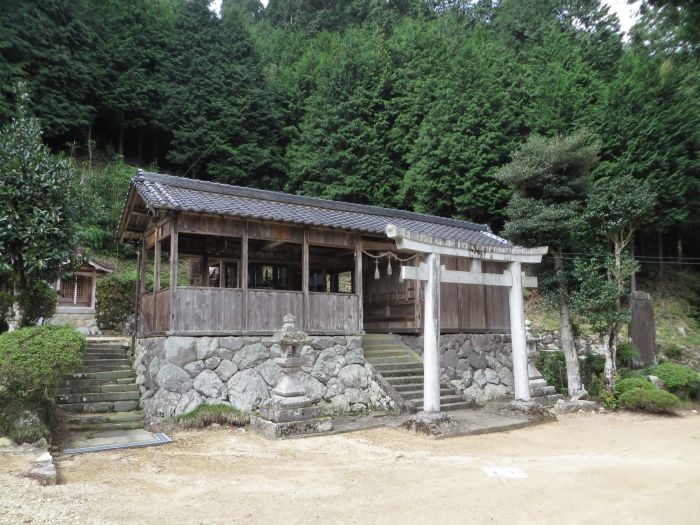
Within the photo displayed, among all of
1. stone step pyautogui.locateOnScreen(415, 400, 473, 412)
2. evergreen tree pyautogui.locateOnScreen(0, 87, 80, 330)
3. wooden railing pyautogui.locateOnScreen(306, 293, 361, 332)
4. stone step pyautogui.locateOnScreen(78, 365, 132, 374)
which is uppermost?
evergreen tree pyautogui.locateOnScreen(0, 87, 80, 330)

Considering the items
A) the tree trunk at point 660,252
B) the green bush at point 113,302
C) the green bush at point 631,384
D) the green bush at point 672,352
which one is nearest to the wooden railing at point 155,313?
Result: the green bush at point 113,302

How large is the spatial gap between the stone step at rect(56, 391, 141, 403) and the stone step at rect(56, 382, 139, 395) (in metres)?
0.13

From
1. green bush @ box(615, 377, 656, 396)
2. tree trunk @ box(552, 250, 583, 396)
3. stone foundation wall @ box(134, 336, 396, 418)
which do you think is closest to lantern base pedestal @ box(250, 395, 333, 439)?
stone foundation wall @ box(134, 336, 396, 418)

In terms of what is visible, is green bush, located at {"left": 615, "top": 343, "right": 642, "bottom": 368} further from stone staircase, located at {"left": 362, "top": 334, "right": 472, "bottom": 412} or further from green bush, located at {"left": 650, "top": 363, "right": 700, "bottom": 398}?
stone staircase, located at {"left": 362, "top": 334, "right": 472, "bottom": 412}

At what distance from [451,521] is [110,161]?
99.2ft

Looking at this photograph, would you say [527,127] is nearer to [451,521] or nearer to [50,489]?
[451,521]

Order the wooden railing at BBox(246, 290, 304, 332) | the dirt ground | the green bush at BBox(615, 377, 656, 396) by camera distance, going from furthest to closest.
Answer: the green bush at BBox(615, 377, 656, 396) → the wooden railing at BBox(246, 290, 304, 332) → the dirt ground

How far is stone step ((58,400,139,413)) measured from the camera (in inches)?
381

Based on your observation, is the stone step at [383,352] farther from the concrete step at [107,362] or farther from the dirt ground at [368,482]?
the concrete step at [107,362]

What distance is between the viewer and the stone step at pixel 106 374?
10.8 metres

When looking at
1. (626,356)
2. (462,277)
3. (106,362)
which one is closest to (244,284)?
(106,362)

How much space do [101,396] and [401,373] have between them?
7.11m

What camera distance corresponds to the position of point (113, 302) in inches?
769

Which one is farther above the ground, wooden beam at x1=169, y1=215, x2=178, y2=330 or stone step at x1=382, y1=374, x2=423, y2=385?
wooden beam at x1=169, y1=215, x2=178, y2=330
